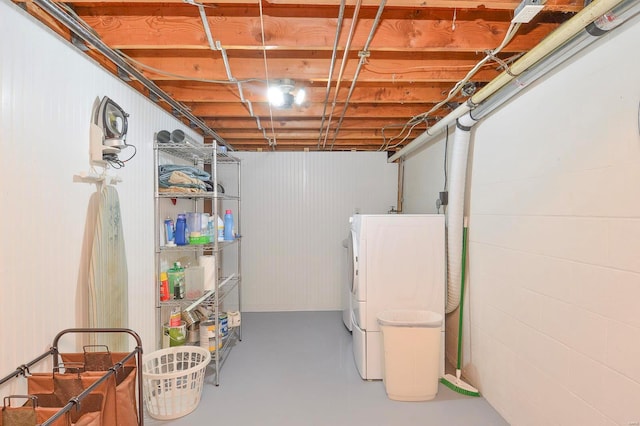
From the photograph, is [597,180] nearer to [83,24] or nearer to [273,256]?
[83,24]

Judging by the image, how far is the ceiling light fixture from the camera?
226cm

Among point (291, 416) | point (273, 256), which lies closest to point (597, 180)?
point (291, 416)

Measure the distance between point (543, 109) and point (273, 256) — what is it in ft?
12.0

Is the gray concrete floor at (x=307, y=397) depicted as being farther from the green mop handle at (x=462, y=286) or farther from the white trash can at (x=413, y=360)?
the green mop handle at (x=462, y=286)

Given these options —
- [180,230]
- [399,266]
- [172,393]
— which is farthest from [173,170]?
[399,266]

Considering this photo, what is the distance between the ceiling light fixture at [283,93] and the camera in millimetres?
2260

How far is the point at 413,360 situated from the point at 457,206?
1.28m

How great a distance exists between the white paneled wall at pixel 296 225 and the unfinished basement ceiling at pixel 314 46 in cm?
155

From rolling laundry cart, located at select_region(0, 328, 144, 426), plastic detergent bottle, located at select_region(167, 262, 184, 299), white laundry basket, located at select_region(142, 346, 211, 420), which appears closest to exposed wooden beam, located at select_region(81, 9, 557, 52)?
rolling laundry cart, located at select_region(0, 328, 144, 426)

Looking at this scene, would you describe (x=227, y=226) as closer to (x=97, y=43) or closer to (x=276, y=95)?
(x=276, y=95)

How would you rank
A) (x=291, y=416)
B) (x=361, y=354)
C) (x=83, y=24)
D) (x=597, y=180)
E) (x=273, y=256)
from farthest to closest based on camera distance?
(x=273, y=256) → (x=361, y=354) → (x=291, y=416) → (x=83, y=24) → (x=597, y=180)

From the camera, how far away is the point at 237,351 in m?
3.31

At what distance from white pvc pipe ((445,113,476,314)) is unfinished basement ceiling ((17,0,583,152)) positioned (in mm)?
362

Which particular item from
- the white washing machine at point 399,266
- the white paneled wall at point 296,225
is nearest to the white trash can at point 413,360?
the white washing machine at point 399,266
